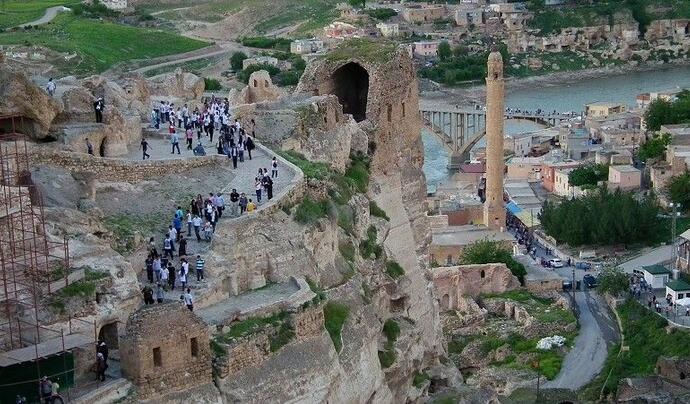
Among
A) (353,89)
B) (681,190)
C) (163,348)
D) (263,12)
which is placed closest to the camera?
(163,348)

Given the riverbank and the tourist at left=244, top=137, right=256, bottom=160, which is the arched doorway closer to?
the tourist at left=244, top=137, right=256, bottom=160

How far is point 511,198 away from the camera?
203 ft

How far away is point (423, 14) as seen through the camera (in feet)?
405

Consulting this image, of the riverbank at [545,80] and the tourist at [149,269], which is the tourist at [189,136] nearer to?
the tourist at [149,269]

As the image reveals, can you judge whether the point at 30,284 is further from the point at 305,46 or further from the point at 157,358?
the point at 305,46

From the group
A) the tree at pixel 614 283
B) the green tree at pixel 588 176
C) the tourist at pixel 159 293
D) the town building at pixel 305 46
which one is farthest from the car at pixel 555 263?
the town building at pixel 305 46

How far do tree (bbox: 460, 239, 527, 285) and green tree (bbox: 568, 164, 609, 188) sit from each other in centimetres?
1369

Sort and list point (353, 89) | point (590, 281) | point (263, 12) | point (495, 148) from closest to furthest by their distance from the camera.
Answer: point (353, 89), point (590, 281), point (495, 148), point (263, 12)

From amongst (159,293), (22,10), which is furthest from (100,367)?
(22,10)

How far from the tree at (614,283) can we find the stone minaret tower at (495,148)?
30.6 ft

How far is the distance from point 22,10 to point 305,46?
2063cm

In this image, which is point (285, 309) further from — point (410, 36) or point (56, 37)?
point (410, 36)

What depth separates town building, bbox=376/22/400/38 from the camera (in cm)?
11425

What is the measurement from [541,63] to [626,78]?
7.39m
